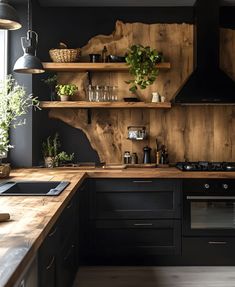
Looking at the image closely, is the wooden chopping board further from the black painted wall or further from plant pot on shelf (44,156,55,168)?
the black painted wall

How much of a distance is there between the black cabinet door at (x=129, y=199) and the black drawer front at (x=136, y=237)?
8cm

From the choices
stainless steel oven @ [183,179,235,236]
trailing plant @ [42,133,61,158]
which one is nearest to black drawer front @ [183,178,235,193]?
stainless steel oven @ [183,179,235,236]

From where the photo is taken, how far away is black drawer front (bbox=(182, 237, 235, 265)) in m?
4.23

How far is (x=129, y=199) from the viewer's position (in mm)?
4250

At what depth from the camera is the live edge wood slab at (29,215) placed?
147 cm

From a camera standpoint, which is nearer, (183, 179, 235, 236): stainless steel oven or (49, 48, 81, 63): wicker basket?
(183, 179, 235, 236): stainless steel oven

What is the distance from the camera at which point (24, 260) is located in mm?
1512

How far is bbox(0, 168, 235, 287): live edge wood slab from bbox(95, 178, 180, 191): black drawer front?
0.18ft

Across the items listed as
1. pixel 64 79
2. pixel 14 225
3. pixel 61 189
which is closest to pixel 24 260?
pixel 14 225

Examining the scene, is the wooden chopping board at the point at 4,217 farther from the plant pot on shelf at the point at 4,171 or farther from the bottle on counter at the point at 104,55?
the bottle on counter at the point at 104,55

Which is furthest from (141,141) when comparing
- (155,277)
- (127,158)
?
(155,277)

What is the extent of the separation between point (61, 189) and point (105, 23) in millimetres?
2559

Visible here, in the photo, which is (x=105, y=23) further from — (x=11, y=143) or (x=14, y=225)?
(x=14, y=225)

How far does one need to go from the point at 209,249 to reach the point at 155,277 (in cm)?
63
